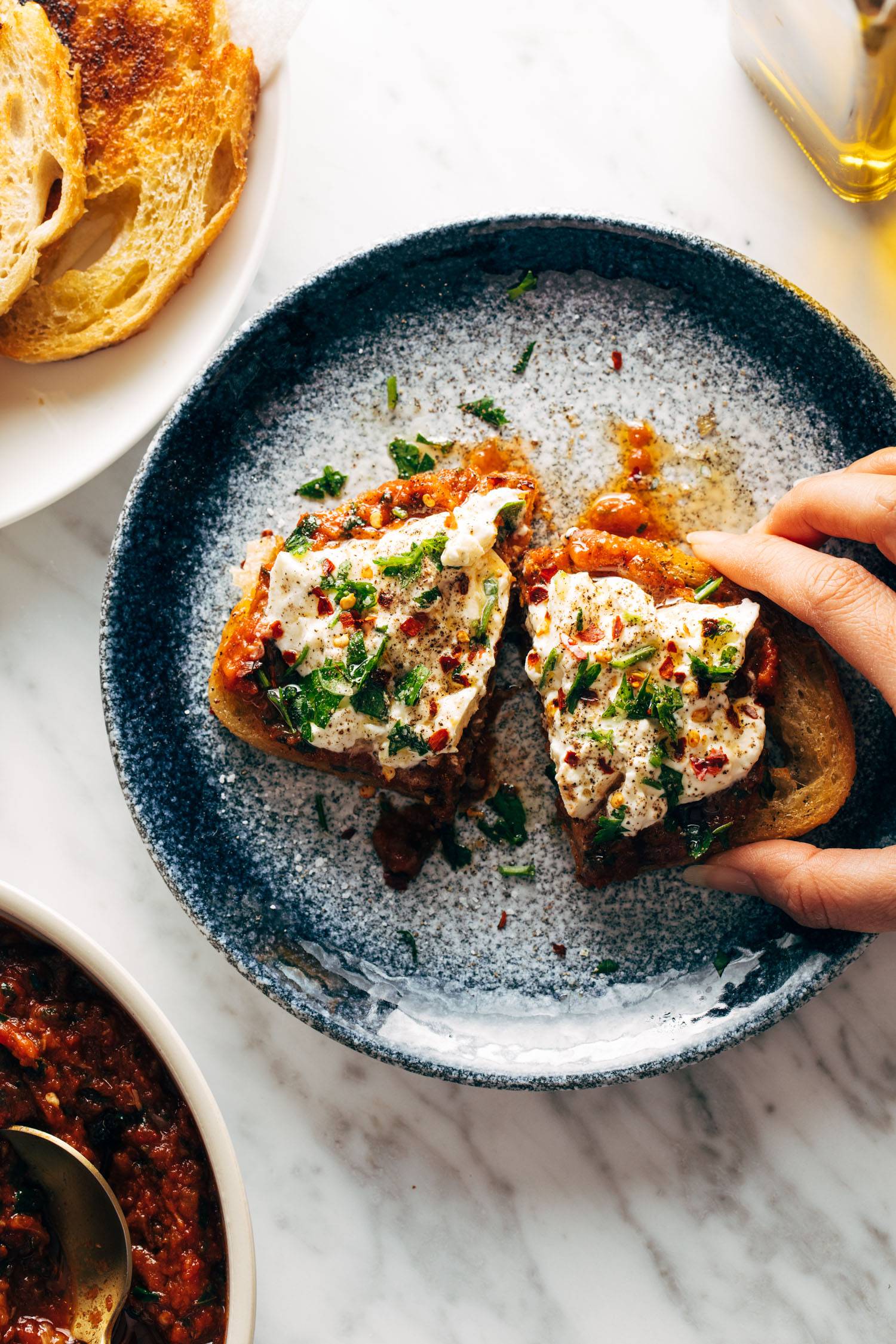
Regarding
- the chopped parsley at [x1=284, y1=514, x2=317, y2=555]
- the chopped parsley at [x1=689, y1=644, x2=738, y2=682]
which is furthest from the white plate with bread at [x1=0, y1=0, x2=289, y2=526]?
the chopped parsley at [x1=689, y1=644, x2=738, y2=682]

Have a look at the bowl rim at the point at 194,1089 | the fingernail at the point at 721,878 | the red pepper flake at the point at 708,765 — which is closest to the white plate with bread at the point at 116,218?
the bowl rim at the point at 194,1089

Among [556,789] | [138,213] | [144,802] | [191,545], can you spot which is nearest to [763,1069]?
[556,789]

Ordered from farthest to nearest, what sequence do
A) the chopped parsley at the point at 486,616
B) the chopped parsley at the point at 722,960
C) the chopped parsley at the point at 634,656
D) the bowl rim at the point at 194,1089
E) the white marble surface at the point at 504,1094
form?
1. the white marble surface at the point at 504,1094
2. the chopped parsley at the point at 722,960
3. the chopped parsley at the point at 486,616
4. the chopped parsley at the point at 634,656
5. the bowl rim at the point at 194,1089

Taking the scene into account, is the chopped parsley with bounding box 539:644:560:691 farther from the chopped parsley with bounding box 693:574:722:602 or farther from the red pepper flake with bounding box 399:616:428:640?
the chopped parsley with bounding box 693:574:722:602

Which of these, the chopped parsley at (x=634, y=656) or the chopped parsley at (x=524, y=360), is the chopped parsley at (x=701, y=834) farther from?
the chopped parsley at (x=524, y=360)

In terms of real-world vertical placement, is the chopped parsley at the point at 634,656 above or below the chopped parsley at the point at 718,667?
above

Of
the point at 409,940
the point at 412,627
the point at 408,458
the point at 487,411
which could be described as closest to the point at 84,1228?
the point at 409,940
